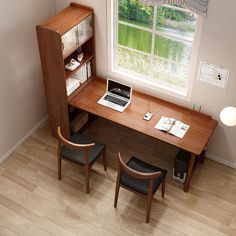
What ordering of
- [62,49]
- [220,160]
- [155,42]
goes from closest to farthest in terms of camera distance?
[62,49] → [155,42] → [220,160]

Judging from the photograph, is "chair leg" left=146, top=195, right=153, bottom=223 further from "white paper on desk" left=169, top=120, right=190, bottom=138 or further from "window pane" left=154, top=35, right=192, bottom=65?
"window pane" left=154, top=35, right=192, bottom=65

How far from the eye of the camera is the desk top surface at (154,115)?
14.2 ft

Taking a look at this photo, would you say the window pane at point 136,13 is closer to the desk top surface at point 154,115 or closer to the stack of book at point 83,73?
the stack of book at point 83,73

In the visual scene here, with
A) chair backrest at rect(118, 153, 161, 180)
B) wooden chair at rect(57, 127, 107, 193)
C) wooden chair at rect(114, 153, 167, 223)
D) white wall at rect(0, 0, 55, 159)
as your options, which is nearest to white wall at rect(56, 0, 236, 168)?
white wall at rect(0, 0, 55, 159)

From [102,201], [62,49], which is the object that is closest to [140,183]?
[102,201]

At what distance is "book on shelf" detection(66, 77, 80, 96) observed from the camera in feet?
15.7

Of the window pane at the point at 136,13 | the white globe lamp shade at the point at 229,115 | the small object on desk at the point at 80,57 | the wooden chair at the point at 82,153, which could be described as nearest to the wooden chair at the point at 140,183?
the wooden chair at the point at 82,153

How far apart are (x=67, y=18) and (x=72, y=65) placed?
0.58 metres

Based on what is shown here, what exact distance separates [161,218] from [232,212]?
0.81 m

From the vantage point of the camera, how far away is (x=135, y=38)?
184 inches

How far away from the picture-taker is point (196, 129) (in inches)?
176

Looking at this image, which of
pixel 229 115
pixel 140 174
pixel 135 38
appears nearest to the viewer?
pixel 140 174

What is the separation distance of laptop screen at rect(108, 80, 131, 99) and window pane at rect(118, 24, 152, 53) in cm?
49

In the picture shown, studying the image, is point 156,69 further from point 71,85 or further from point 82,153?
point 82,153
